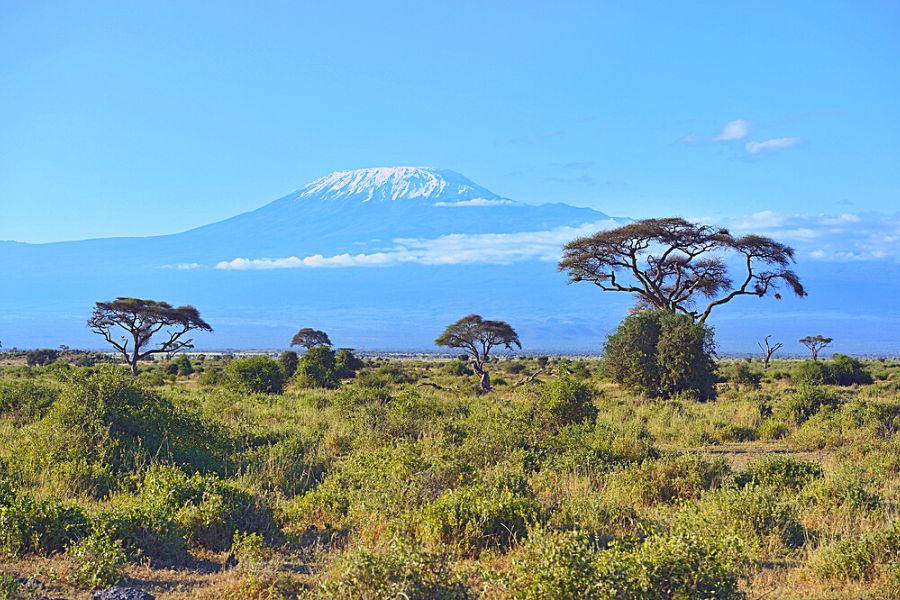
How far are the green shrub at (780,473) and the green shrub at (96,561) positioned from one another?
22.7 feet

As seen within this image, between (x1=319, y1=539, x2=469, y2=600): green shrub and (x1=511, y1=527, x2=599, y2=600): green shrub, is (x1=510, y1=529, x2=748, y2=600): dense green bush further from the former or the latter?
(x1=319, y1=539, x2=469, y2=600): green shrub

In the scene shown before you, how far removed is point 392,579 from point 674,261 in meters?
28.8

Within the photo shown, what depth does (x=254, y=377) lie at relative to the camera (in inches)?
1069

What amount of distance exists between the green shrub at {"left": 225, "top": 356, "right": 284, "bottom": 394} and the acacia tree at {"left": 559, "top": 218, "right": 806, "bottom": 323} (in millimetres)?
12876

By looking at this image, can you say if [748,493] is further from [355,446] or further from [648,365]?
[648,365]

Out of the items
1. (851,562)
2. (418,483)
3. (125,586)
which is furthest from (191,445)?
(851,562)

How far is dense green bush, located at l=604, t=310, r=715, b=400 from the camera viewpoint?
2288 centimetres

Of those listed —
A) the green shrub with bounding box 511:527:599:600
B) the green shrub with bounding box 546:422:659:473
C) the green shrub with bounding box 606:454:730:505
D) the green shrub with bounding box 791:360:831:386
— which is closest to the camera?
the green shrub with bounding box 511:527:599:600

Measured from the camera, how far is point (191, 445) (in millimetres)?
10656

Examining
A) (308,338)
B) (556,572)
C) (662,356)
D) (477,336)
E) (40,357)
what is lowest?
(556,572)

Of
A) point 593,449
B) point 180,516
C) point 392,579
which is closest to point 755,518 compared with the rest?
point 593,449

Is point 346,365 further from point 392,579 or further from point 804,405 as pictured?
point 392,579

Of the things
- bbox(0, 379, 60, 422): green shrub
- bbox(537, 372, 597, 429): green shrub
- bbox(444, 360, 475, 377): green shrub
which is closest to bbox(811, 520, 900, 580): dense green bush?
bbox(537, 372, 597, 429): green shrub

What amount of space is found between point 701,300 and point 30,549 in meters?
31.9
